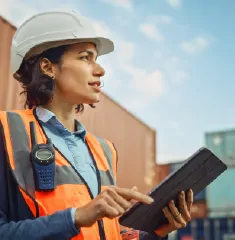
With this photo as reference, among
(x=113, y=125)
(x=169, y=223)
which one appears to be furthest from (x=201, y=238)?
(x=169, y=223)

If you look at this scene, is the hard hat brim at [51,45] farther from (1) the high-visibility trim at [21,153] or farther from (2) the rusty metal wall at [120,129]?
(2) the rusty metal wall at [120,129]

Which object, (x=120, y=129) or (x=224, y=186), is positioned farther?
(x=224, y=186)

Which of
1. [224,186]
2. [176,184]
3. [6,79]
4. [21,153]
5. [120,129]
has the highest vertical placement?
[6,79]

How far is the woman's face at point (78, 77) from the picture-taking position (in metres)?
1.97

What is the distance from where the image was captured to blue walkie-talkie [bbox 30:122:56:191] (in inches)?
64.5

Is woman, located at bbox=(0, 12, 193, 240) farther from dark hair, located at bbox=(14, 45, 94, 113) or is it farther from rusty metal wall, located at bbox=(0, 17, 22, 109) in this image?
rusty metal wall, located at bbox=(0, 17, 22, 109)

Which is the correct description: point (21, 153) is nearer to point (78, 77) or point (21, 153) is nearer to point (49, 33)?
point (78, 77)

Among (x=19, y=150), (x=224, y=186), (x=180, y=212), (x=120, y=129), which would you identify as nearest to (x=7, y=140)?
(x=19, y=150)

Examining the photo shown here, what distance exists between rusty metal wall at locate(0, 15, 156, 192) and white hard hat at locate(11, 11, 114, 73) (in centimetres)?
505

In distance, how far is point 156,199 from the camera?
1694 mm

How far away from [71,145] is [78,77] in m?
0.34

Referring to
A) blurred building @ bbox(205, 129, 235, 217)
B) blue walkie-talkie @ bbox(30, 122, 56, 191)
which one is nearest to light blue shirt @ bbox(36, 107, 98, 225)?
blue walkie-talkie @ bbox(30, 122, 56, 191)

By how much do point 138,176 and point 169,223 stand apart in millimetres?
9884

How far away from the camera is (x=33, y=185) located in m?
1.63
